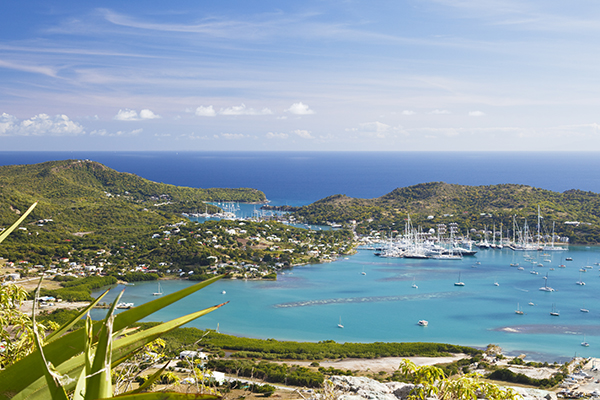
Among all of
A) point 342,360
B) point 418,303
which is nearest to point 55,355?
point 342,360

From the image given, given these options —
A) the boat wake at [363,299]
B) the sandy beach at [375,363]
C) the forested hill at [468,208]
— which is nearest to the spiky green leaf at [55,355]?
the sandy beach at [375,363]

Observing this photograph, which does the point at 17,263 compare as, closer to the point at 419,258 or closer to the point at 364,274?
the point at 364,274

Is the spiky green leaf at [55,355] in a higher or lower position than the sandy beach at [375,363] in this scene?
higher

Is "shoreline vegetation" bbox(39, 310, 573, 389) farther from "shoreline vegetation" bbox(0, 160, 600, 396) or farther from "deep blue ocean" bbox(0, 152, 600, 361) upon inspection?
"deep blue ocean" bbox(0, 152, 600, 361)

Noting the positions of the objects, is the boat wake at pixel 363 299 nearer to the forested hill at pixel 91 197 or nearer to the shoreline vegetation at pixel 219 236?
the shoreline vegetation at pixel 219 236

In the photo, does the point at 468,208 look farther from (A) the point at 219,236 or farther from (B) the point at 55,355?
(B) the point at 55,355
